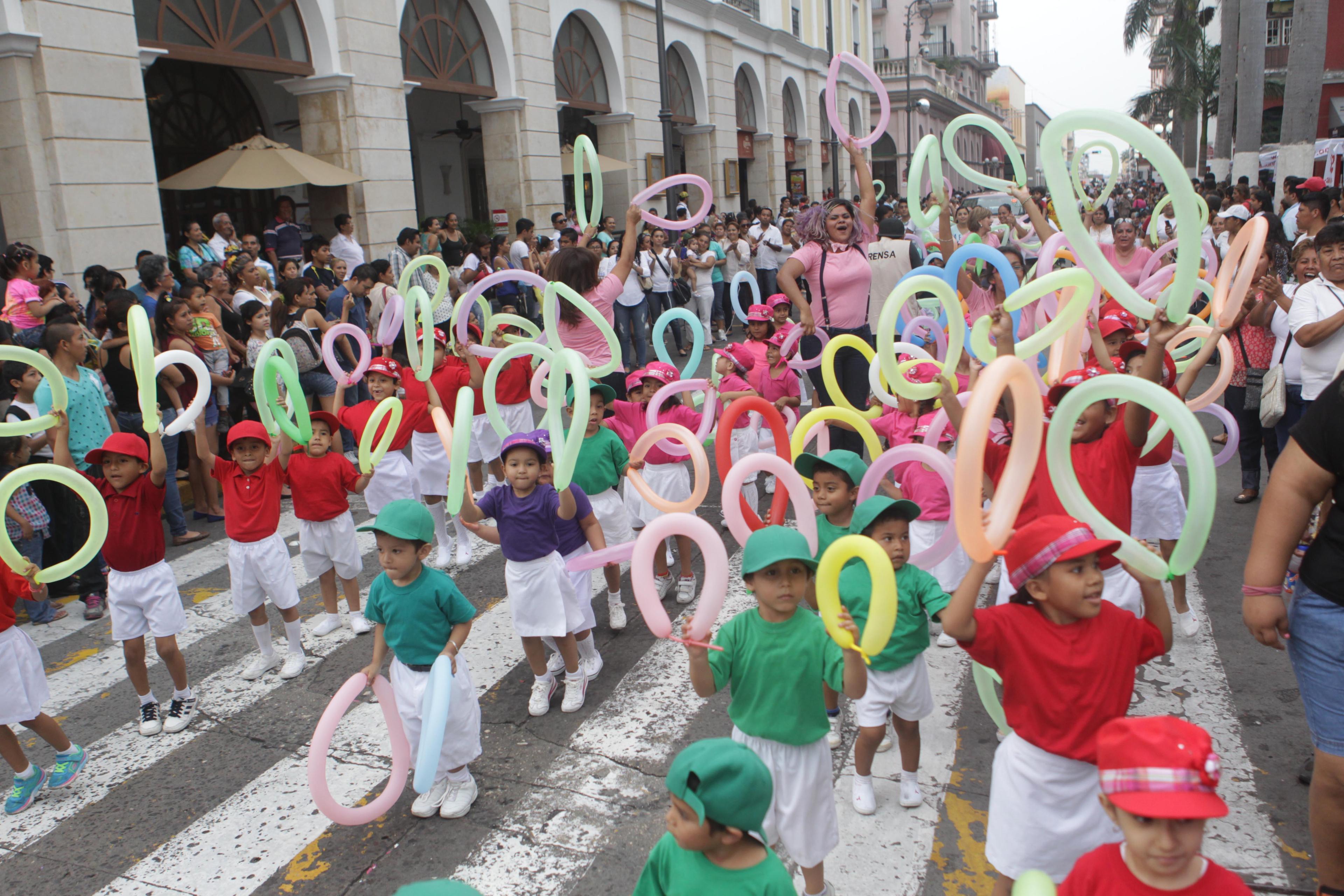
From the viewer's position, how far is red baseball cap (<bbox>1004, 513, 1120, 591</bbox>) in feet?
8.81

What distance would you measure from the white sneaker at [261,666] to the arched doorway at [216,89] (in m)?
8.85

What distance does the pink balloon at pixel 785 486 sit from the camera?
3.69 m

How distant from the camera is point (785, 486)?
13.1 ft

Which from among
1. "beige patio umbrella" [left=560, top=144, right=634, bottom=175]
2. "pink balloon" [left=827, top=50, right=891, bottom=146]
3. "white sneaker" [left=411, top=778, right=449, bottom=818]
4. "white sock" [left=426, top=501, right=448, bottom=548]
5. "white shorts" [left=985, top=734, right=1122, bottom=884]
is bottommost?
"white sneaker" [left=411, top=778, right=449, bottom=818]

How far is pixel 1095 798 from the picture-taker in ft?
9.25

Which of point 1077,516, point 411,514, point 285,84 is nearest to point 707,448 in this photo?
point 411,514

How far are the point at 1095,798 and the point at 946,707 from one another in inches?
71.9

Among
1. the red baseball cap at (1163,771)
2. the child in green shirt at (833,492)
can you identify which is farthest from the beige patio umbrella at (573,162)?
the red baseball cap at (1163,771)

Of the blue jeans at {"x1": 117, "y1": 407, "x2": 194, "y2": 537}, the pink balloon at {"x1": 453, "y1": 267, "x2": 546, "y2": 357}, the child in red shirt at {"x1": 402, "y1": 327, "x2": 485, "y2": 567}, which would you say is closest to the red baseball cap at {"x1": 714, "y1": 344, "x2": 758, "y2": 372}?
the pink balloon at {"x1": 453, "y1": 267, "x2": 546, "y2": 357}

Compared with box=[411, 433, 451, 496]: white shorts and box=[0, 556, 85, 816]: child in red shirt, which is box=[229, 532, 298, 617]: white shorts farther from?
box=[411, 433, 451, 496]: white shorts

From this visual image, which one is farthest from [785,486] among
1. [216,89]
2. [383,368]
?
[216,89]

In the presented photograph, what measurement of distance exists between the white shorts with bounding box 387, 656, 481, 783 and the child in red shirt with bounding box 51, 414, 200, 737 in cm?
153

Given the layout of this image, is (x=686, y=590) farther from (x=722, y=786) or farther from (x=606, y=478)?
(x=722, y=786)

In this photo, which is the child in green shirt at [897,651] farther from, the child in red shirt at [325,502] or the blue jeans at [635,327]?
the blue jeans at [635,327]
